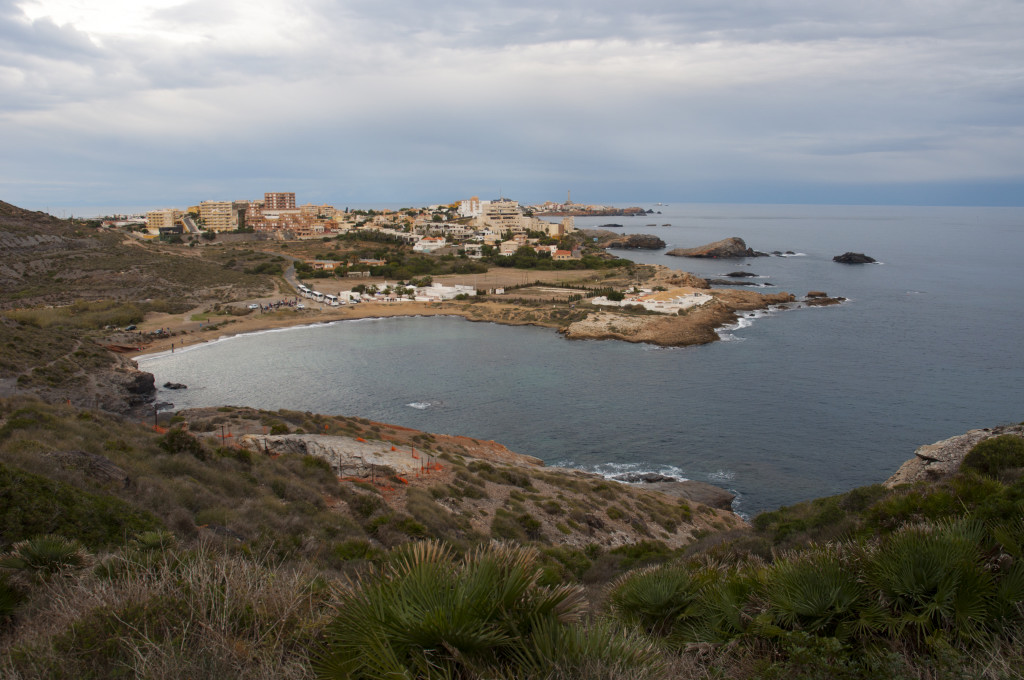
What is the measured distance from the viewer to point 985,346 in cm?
3591

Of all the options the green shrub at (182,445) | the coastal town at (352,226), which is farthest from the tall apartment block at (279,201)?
the green shrub at (182,445)

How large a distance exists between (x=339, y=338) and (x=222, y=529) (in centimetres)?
3512

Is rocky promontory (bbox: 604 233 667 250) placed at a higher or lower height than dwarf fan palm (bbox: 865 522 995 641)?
higher

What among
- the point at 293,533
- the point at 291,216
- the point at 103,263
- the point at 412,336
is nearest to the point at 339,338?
the point at 412,336

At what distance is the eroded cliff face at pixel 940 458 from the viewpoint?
12.2 metres

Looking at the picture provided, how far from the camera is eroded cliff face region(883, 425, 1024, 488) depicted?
12.2m

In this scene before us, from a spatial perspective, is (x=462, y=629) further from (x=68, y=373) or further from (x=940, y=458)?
(x=68, y=373)

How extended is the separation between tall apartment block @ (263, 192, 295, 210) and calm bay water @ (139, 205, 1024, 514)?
111 meters

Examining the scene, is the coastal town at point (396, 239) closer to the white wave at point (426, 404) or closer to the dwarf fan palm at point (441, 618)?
the white wave at point (426, 404)

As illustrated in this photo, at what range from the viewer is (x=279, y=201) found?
477ft

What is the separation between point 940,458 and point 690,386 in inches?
676

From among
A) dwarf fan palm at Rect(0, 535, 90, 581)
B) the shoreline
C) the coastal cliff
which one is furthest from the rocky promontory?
dwarf fan palm at Rect(0, 535, 90, 581)

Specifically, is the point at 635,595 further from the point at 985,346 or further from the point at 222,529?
the point at 985,346

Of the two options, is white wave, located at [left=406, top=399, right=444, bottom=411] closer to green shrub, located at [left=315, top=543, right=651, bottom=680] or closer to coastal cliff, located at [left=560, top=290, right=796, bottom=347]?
coastal cliff, located at [left=560, top=290, right=796, bottom=347]
